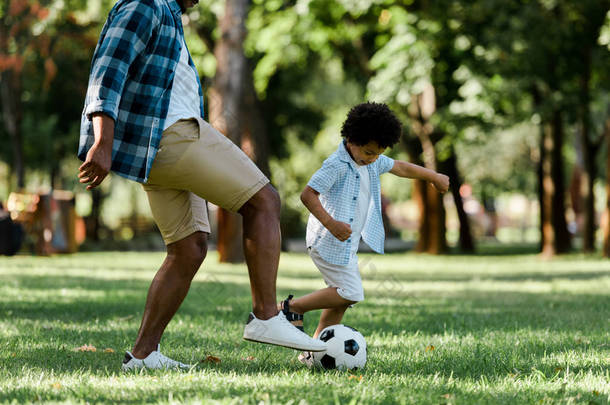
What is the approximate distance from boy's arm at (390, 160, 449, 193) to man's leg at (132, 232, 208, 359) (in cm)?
145

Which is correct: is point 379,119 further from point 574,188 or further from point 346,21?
point 574,188

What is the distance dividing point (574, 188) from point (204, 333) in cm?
3056

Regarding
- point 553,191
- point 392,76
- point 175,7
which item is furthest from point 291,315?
point 553,191

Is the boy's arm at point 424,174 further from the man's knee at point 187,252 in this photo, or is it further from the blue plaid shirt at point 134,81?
the blue plaid shirt at point 134,81

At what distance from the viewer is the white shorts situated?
194 inches

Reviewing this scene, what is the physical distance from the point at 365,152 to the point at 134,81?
1.45 meters

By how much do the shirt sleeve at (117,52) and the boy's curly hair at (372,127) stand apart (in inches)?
53.1

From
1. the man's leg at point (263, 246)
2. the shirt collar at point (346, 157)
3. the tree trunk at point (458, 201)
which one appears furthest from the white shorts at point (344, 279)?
the tree trunk at point (458, 201)

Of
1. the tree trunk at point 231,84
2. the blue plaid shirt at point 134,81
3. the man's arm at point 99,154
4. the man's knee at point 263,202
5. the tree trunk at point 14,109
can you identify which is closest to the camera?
the man's arm at point 99,154

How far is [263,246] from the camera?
4.18 m

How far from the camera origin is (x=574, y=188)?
34344 mm

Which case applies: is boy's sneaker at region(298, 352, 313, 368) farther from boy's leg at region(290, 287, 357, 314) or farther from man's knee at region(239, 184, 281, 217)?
man's knee at region(239, 184, 281, 217)

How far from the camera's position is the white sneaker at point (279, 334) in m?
4.10

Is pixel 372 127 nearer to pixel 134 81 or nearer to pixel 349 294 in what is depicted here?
pixel 349 294
